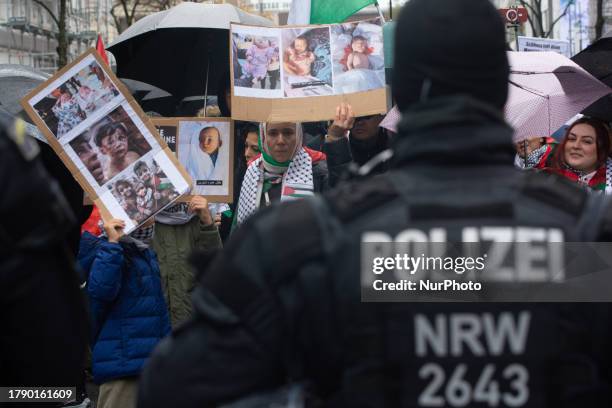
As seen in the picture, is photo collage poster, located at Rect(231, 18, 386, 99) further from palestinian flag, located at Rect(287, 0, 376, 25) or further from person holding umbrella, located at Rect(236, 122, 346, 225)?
palestinian flag, located at Rect(287, 0, 376, 25)

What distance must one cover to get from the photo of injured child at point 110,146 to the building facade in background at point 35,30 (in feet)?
112

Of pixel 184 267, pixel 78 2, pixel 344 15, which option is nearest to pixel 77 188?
pixel 184 267

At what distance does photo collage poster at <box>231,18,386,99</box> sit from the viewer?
5520mm

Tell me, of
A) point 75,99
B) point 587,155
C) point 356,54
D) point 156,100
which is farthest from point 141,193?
point 156,100

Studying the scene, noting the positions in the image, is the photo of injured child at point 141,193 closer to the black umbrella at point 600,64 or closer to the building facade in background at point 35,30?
the black umbrella at point 600,64

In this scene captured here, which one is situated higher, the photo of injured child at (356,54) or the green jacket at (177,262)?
the photo of injured child at (356,54)

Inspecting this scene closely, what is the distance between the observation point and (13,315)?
2303 millimetres

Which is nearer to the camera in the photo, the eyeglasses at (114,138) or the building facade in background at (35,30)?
the eyeglasses at (114,138)

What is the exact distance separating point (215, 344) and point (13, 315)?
19.1 inches

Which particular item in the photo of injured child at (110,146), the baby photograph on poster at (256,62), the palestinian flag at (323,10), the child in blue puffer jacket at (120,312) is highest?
the palestinian flag at (323,10)

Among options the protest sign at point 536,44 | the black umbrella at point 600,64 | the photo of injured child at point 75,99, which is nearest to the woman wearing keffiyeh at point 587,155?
the black umbrella at point 600,64

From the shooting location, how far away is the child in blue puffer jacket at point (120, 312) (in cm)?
517

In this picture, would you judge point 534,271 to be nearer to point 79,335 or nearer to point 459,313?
point 459,313

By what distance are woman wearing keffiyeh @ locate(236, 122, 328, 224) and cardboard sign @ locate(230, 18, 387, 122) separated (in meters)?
0.25
